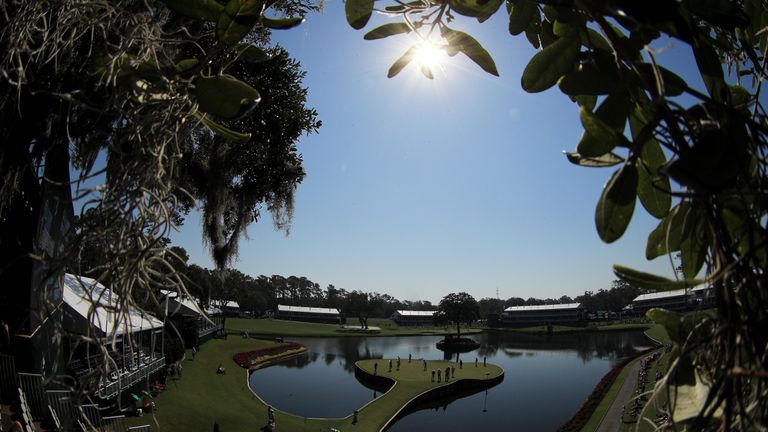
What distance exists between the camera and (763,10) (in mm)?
1229

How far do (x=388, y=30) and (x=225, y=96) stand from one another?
567 mm

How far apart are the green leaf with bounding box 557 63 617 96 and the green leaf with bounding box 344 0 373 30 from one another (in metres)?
0.53

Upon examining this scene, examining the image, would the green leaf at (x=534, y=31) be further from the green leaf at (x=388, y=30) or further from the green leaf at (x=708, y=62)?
the green leaf at (x=708, y=62)

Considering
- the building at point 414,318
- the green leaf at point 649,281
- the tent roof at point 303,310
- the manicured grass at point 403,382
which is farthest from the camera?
the building at point 414,318

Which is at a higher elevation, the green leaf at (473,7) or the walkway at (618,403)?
the green leaf at (473,7)

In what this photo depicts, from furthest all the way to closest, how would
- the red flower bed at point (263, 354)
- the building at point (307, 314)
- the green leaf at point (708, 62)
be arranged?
the building at point (307, 314), the red flower bed at point (263, 354), the green leaf at point (708, 62)

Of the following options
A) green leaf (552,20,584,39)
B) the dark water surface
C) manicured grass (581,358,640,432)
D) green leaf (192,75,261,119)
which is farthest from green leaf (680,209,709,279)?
the dark water surface

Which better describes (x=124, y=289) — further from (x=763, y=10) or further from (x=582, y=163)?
(x=763, y=10)

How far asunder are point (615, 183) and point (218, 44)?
2.22 ft

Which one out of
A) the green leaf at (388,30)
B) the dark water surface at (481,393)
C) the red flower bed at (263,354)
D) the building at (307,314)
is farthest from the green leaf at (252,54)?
the building at (307,314)

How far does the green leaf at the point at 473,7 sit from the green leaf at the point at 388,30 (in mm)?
147

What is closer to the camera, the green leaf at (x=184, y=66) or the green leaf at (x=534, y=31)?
the green leaf at (x=184, y=66)

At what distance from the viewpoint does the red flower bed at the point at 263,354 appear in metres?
30.8

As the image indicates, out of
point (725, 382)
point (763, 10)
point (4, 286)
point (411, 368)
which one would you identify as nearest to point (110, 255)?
point (725, 382)
